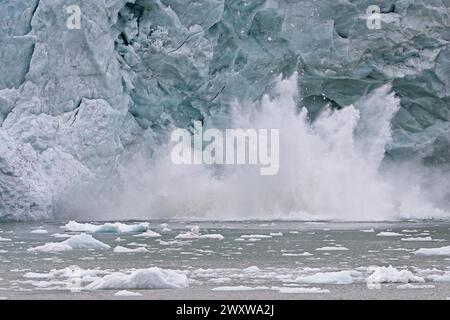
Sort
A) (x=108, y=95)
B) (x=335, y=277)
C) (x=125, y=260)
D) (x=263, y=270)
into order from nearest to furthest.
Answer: (x=335, y=277) < (x=263, y=270) < (x=125, y=260) < (x=108, y=95)

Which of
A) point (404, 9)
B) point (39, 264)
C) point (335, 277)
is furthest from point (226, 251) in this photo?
point (404, 9)

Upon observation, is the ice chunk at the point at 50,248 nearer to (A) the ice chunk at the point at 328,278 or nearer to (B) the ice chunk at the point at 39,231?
(B) the ice chunk at the point at 39,231

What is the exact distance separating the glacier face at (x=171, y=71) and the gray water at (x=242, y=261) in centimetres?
297

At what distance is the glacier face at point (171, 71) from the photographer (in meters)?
20.6

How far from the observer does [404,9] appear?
79.0 ft

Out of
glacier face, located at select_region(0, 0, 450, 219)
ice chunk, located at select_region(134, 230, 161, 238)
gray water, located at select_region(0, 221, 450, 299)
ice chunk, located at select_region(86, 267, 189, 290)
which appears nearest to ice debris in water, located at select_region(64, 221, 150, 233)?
gray water, located at select_region(0, 221, 450, 299)

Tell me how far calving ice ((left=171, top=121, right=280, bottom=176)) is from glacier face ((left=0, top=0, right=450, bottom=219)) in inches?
14.4

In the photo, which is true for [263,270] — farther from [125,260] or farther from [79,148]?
[79,148]

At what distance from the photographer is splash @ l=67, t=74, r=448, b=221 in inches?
917

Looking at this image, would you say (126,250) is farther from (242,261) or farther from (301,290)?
(301,290)

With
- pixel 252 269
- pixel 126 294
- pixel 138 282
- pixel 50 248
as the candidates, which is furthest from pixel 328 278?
pixel 50 248

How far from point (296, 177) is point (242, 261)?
13038mm

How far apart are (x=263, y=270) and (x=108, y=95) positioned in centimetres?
1159

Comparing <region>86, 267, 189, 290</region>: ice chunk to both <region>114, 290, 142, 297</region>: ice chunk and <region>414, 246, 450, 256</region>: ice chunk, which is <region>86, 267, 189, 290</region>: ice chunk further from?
<region>414, 246, 450, 256</region>: ice chunk
